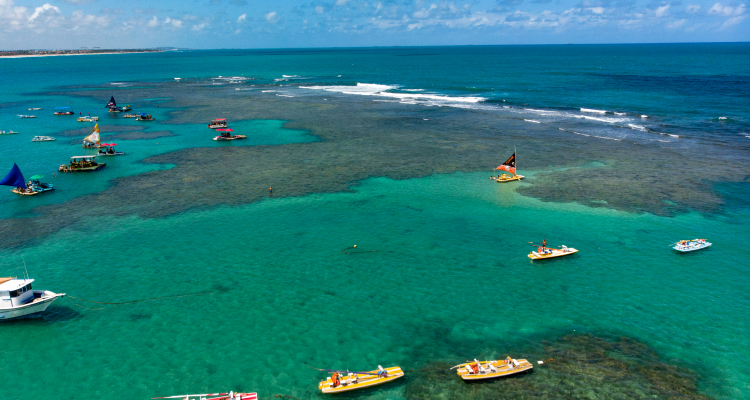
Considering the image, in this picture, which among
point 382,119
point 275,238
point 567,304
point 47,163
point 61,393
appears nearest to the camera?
point 61,393

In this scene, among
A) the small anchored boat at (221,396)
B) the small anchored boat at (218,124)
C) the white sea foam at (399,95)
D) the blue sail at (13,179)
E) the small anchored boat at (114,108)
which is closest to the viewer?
the small anchored boat at (221,396)

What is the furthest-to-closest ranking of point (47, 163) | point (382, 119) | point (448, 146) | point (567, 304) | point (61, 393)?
point (382, 119) < point (448, 146) < point (47, 163) < point (567, 304) < point (61, 393)

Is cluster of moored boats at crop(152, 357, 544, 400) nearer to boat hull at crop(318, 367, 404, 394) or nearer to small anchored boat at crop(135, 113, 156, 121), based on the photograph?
boat hull at crop(318, 367, 404, 394)

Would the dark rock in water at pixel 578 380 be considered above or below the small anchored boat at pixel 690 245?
below

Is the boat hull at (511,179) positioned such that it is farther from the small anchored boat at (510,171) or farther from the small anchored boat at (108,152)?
the small anchored boat at (108,152)

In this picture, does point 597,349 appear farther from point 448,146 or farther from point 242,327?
point 448,146

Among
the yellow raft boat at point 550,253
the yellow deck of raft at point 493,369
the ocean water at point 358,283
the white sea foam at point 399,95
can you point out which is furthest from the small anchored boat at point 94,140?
the white sea foam at point 399,95

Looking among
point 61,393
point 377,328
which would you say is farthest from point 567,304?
point 61,393
